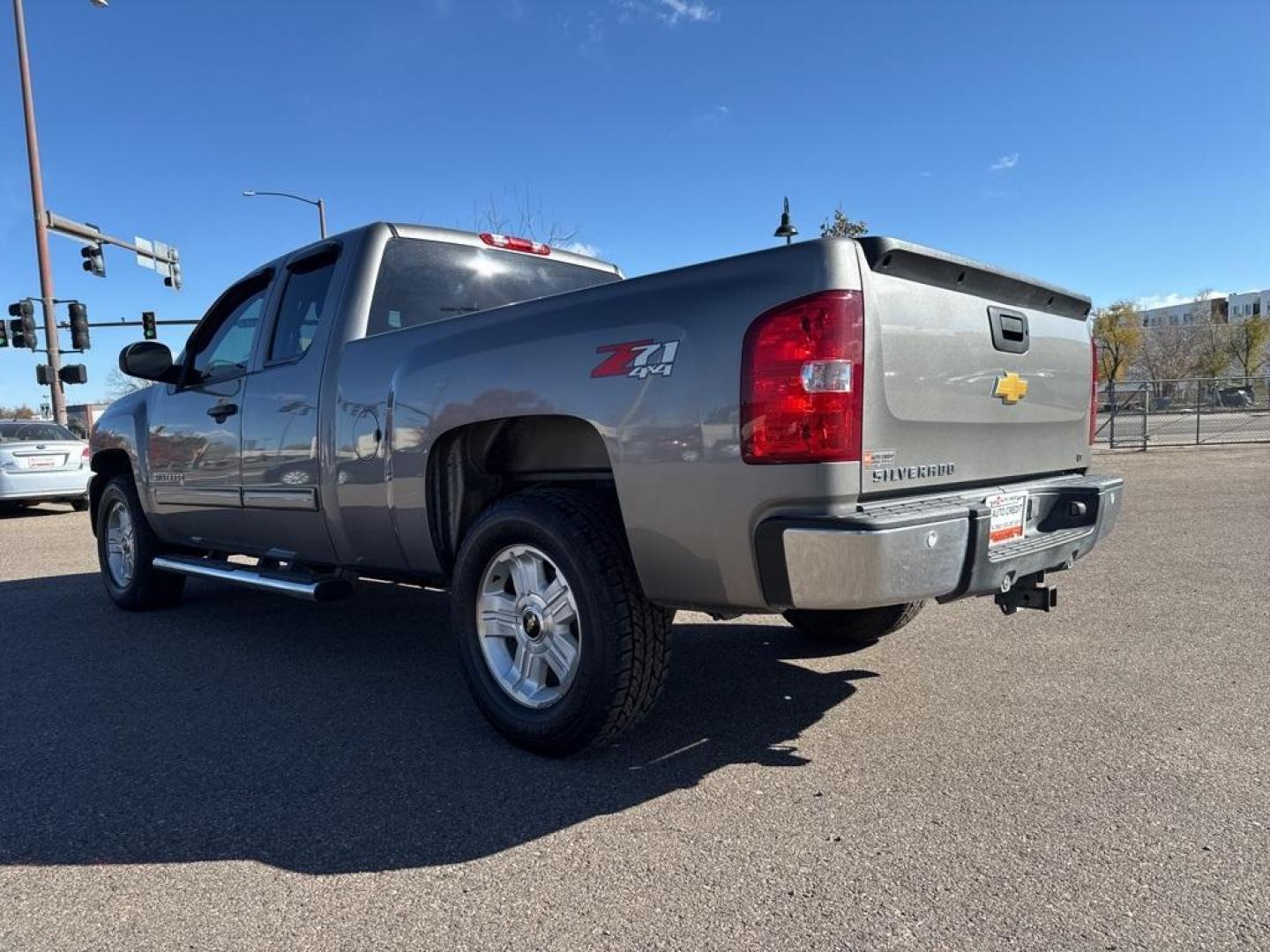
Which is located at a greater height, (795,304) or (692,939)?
(795,304)

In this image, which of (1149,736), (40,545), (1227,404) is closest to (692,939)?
(1149,736)

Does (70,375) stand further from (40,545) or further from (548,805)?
(548,805)

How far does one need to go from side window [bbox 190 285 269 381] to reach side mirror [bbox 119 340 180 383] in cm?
14

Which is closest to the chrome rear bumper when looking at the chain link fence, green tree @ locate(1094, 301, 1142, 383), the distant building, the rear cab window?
the rear cab window

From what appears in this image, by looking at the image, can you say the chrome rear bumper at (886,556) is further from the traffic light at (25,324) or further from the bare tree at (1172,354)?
the bare tree at (1172,354)

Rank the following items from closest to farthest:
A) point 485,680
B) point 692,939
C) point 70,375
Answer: point 692,939 < point 485,680 < point 70,375

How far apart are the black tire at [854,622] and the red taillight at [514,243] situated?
8.03 ft

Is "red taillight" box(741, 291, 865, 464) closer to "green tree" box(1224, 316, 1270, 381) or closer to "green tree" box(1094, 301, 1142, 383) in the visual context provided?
"green tree" box(1094, 301, 1142, 383)

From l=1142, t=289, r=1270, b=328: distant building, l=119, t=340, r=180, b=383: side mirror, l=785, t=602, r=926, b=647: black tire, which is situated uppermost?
l=1142, t=289, r=1270, b=328: distant building

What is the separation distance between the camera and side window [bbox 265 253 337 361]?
14.6 ft

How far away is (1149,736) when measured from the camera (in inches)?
129

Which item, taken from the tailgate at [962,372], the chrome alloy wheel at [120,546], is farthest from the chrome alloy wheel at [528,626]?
the chrome alloy wheel at [120,546]

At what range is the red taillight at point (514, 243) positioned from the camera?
477 cm

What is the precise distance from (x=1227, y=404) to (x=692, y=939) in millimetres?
28561
